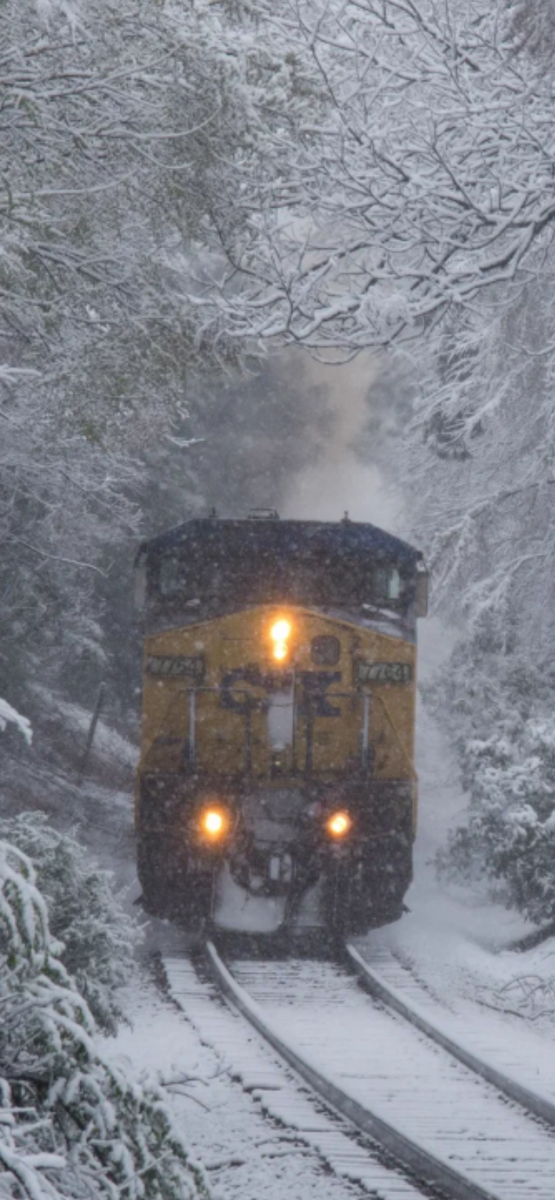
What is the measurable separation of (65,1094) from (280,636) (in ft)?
32.2

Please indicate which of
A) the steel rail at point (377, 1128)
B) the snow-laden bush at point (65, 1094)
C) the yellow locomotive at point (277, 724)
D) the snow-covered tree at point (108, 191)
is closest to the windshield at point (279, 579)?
the yellow locomotive at point (277, 724)

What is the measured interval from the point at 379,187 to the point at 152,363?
72.3 inches

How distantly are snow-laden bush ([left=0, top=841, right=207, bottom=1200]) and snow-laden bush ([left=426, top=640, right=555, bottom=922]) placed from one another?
11.0 meters

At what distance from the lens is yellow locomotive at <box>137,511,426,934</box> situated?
1226 centimetres

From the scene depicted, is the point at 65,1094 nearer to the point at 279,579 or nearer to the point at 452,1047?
the point at 452,1047

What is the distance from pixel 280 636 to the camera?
1262 cm

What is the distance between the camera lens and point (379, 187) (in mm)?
8461

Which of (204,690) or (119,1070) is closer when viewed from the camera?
(119,1070)

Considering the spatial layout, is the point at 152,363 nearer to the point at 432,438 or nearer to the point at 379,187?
the point at 379,187

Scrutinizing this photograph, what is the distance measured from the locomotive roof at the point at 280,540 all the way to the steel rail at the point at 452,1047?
3.72 meters

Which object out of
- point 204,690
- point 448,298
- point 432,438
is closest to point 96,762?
point 432,438

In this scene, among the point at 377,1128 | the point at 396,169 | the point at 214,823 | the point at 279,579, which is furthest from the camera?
the point at 279,579

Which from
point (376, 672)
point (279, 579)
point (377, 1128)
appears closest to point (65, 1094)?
point (377, 1128)

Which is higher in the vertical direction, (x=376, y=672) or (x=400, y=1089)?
(x=376, y=672)
